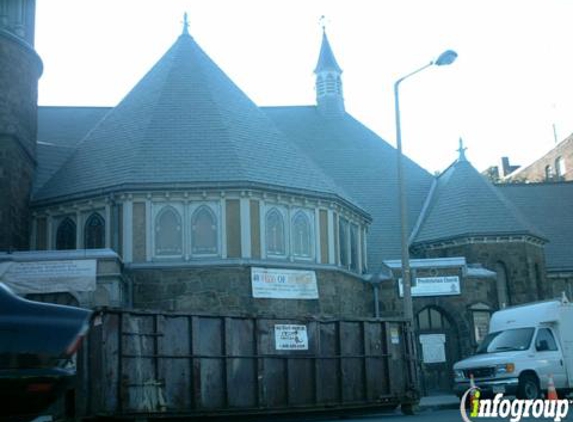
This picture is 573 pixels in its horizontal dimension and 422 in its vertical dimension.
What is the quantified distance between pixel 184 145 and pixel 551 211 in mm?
22026

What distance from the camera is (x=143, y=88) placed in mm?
28031

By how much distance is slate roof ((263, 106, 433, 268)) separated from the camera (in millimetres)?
32344

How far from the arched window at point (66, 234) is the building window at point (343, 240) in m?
8.25

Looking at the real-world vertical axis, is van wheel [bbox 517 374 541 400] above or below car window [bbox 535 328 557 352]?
below

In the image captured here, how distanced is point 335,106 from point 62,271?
72.1ft

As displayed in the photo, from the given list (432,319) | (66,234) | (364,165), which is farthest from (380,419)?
(364,165)

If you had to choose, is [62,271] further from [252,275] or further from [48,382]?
[48,382]

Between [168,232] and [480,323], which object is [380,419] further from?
[480,323]

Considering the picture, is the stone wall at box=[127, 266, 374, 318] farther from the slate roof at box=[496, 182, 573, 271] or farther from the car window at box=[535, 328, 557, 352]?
the slate roof at box=[496, 182, 573, 271]

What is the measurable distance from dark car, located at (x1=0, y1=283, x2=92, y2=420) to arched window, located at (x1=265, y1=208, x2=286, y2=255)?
16.2 metres

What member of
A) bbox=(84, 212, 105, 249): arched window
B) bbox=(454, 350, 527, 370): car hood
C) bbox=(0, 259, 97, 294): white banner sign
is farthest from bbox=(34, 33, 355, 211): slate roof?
bbox=(454, 350, 527, 370): car hood

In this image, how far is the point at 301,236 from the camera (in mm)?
24531

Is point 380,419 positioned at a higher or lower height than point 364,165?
lower

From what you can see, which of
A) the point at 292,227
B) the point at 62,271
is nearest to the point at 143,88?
the point at 292,227
